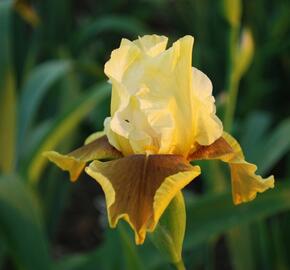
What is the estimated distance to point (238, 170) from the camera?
739 mm

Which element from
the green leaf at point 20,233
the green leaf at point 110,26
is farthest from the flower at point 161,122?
the green leaf at point 110,26

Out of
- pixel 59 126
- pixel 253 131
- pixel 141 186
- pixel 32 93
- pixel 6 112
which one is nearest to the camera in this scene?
pixel 141 186

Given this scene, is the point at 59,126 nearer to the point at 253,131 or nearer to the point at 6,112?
the point at 6,112

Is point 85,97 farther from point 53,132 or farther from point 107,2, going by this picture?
point 107,2

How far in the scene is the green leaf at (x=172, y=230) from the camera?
0.74 metres

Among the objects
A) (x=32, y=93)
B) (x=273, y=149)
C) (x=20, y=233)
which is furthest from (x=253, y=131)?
(x=20, y=233)

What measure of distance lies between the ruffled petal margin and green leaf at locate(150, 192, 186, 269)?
54 millimetres

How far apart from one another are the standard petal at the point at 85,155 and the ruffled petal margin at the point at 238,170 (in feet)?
0.29

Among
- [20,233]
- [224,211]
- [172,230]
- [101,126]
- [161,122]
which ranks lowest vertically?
[101,126]

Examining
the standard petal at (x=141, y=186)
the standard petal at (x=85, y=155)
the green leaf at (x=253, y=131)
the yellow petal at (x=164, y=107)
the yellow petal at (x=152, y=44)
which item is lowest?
the green leaf at (x=253, y=131)

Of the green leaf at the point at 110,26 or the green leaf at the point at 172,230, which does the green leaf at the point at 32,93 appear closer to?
the green leaf at the point at 110,26

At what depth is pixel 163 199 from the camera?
0.66m

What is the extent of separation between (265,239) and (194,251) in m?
0.17

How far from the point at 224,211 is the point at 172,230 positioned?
45 centimetres
